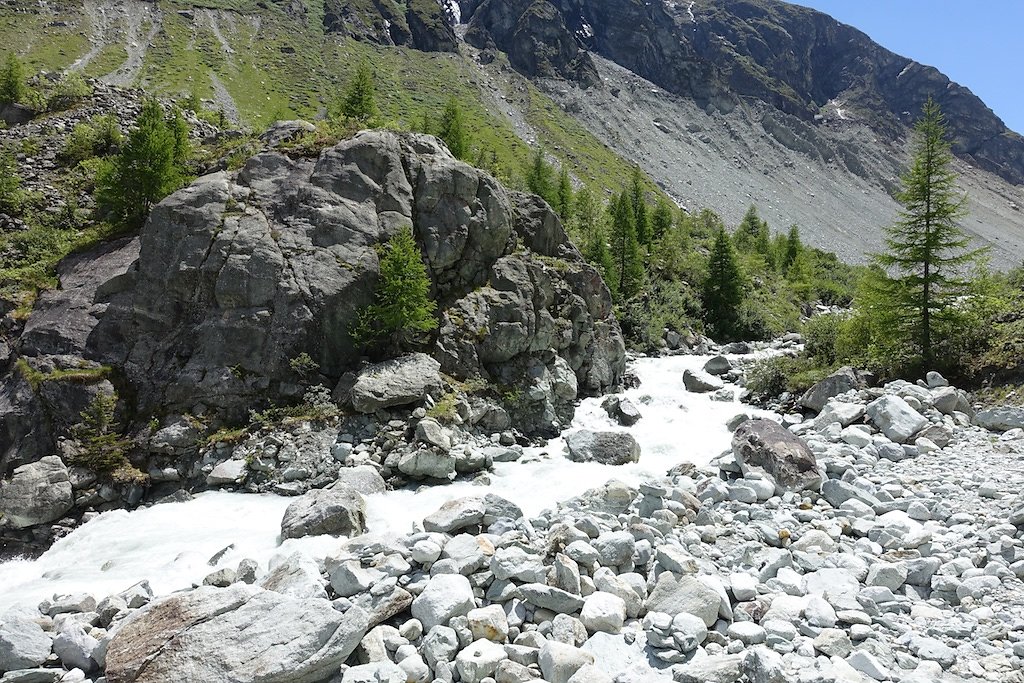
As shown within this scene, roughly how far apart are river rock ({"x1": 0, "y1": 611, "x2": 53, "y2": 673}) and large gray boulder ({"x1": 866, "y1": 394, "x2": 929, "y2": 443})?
Result: 18.0 meters

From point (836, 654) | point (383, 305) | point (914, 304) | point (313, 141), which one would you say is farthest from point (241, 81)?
point (836, 654)

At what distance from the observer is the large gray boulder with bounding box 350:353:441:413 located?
16.2 metres

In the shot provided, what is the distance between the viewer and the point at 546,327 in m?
23.2

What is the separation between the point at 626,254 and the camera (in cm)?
4606

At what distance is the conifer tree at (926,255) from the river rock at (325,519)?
20581 millimetres

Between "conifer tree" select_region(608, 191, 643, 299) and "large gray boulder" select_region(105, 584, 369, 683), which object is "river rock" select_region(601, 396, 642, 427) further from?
"conifer tree" select_region(608, 191, 643, 299)

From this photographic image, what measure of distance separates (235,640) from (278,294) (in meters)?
12.7

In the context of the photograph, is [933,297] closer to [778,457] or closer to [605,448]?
[778,457]

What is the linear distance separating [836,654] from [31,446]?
19.0 m

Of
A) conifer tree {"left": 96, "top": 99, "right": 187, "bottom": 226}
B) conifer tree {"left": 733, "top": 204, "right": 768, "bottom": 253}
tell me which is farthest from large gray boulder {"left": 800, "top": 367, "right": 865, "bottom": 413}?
conifer tree {"left": 733, "top": 204, "right": 768, "bottom": 253}

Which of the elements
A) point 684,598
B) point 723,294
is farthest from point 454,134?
point 684,598

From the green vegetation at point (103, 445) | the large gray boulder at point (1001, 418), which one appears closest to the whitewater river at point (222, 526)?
the green vegetation at point (103, 445)

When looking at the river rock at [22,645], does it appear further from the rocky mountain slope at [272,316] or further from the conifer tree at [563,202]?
the conifer tree at [563,202]

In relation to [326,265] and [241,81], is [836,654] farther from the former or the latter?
[241,81]
